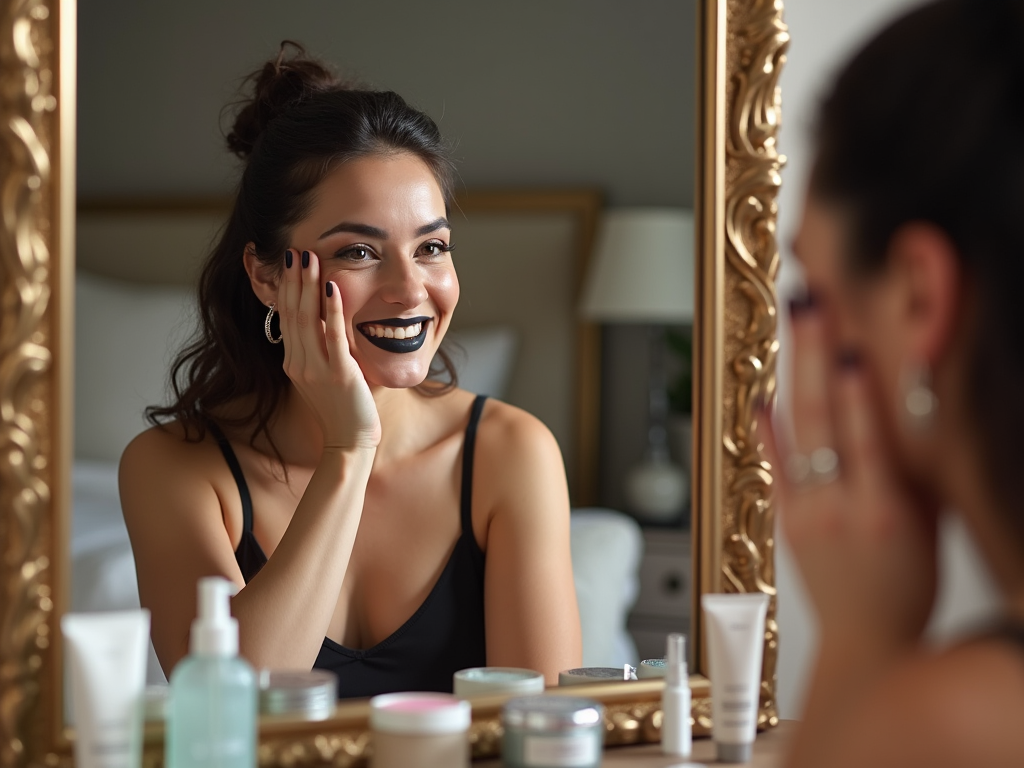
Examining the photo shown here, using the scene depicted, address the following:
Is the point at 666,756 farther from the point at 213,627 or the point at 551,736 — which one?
the point at 213,627

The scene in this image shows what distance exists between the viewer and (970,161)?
469mm

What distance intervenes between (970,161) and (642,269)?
393 mm

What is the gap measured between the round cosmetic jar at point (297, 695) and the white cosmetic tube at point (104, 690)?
88mm

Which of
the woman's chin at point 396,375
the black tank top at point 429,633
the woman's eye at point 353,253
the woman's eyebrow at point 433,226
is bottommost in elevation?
the black tank top at point 429,633

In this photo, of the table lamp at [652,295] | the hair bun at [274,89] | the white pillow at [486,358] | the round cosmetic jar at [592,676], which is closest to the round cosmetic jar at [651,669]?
the round cosmetic jar at [592,676]

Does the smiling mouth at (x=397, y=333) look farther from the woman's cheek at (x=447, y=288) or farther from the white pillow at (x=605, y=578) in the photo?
the white pillow at (x=605, y=578)

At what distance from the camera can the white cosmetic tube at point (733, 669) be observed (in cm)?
79

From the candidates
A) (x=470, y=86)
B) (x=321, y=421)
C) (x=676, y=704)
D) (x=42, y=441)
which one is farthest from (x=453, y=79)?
(x=676, y=704)

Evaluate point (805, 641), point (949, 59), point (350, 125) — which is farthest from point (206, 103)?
point (805, 641)

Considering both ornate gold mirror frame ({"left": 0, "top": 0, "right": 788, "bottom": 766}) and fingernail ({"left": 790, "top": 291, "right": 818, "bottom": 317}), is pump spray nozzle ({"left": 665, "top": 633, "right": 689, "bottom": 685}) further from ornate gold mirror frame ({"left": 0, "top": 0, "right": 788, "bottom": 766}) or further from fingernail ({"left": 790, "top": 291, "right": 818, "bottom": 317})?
fingernail ({"left": 790, "top": 291, "right": 818, "bottom": 317})

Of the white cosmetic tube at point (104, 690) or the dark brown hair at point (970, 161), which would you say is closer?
the dark brown hair at point (970, 161)

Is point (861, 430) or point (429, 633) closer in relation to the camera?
point (861, 430)

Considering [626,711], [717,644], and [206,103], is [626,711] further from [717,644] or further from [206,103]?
→ [206,103]

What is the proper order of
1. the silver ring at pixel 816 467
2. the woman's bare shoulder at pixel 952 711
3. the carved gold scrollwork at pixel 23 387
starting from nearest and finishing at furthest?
the woman's bare shoulder at pixel 952 711 → the silver ring at pixel 816 467 → the carved gold scrollwork at pixel 23 387
